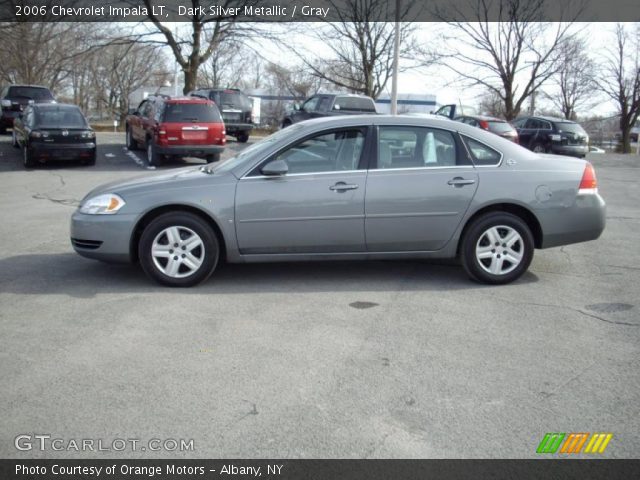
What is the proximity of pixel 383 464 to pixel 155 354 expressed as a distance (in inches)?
75.6

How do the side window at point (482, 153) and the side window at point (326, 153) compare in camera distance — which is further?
the side window at point (482, 153)

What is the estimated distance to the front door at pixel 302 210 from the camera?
19.4 ft

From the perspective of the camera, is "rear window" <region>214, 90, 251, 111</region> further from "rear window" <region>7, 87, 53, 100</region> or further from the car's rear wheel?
"rear window" <region>7, 87, 53, 100</region>

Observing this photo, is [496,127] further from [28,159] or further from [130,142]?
[28,159]

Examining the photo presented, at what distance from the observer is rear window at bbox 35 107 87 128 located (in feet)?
52.7

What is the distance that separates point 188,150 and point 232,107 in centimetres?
685

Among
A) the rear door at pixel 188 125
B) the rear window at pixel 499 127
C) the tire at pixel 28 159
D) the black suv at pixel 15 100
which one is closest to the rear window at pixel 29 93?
the black suv at pixel 15 100

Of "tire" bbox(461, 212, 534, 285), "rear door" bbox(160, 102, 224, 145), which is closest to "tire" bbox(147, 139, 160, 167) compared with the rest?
"rear door" bbox(160, 102, 224, 145)

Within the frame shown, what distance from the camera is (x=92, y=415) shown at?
3.45m

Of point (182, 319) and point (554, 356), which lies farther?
point (182, 319)

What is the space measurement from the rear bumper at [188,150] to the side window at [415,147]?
1031 centimetres

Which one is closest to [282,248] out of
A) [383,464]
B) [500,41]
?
[383,464]

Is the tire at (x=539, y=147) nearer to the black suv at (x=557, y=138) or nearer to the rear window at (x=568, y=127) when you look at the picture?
the black suv at (x=557, y=138)

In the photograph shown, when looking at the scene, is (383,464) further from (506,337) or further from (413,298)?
(413,298)
